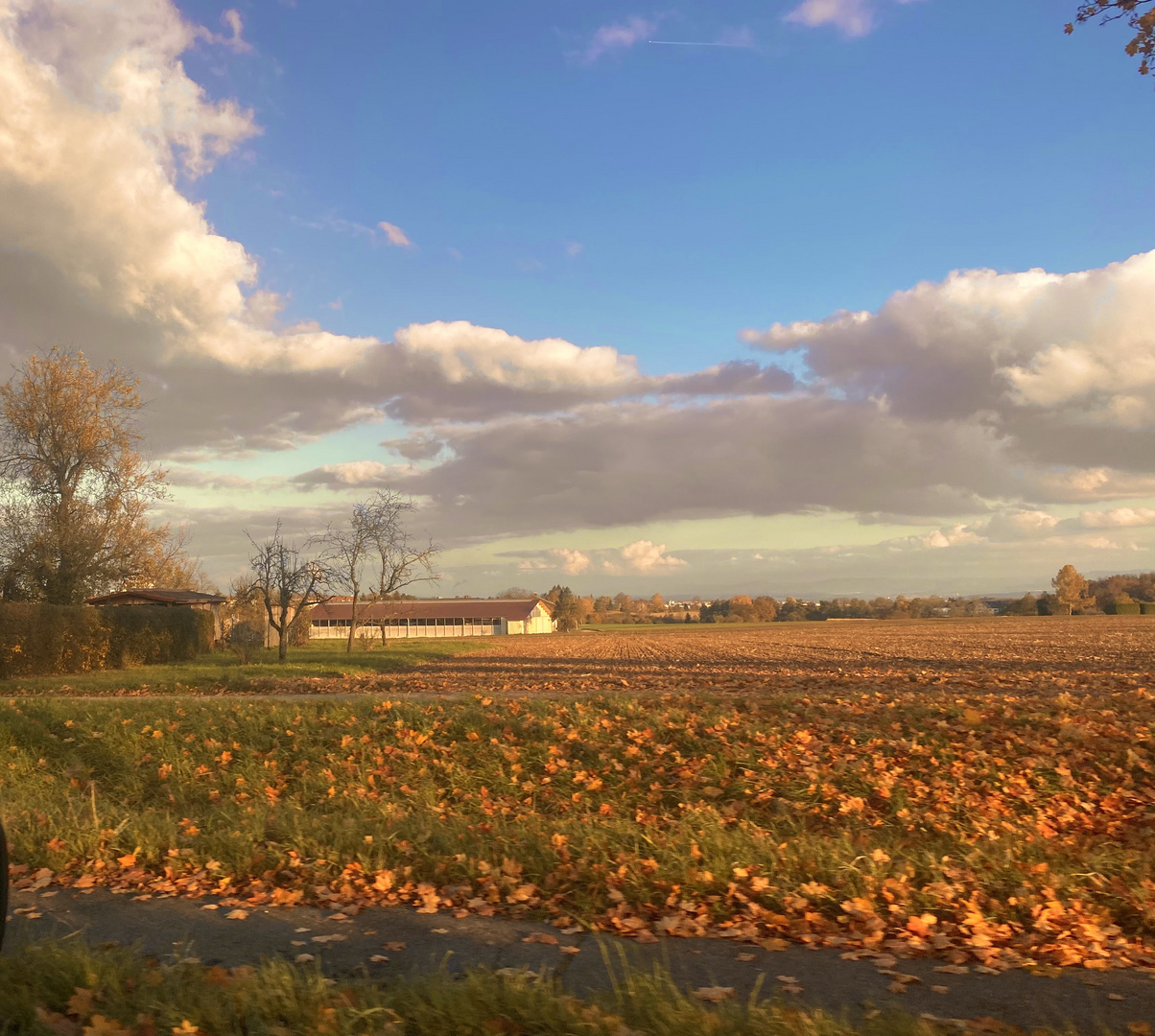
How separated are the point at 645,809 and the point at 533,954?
4121 millimetres

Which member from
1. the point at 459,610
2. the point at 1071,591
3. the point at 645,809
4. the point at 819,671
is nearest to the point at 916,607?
the point at 1071,591

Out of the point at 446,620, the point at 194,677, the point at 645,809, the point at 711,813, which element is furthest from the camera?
→ the point at 446,620

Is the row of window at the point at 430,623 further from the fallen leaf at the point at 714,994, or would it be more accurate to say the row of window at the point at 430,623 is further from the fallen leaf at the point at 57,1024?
the fallen leaf at the point at 714,994

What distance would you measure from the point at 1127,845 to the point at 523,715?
7.42 m

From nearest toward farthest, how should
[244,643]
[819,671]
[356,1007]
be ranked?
[356,1007] < [819,671] < [244,643]

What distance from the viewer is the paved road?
4.79 meters

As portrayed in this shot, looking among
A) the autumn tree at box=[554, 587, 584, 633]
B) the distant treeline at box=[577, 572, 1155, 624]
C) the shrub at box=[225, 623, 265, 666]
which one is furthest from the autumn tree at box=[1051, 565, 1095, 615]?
the shrub at box=[225, 623, 265, 666]

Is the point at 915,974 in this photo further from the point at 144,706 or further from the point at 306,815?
the point at 144,706

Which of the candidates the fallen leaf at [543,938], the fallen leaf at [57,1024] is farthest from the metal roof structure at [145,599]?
the fallen leaf at [57,1024]

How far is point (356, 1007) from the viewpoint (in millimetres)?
4574

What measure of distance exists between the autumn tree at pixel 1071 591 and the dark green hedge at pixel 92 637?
118 metres

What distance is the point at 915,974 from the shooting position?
5230mm

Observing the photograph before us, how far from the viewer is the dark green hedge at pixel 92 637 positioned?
28062 mm

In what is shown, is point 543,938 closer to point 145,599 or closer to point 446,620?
point 145,599
